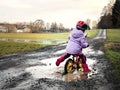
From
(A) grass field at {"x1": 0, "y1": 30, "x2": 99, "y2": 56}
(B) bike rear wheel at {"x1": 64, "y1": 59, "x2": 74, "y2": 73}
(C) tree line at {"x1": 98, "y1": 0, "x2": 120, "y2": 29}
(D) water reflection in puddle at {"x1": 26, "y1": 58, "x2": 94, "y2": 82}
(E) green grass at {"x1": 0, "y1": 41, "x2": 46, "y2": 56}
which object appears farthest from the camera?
(C) tree line at {"x1": 98, "y1": 0, "x2": 120, "y2": 29}

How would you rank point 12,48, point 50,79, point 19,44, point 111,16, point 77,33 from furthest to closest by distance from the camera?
point 111,16 < point 19,44 < point 12,48 < point 77,33 < point 50,79

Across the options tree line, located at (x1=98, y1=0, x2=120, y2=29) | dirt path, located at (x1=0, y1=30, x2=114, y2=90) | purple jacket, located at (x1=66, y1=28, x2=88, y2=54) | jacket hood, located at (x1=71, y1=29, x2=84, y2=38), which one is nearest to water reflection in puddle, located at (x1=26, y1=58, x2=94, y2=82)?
dirt path, located at (x1=0, y1=30, x2=114, y2=90)

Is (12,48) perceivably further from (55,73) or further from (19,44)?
(55,73)

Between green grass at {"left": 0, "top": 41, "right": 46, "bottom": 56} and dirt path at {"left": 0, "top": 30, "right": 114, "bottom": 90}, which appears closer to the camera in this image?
dirt path at {"left": 0, "top": 30, "right": 114, "bottom": 90}

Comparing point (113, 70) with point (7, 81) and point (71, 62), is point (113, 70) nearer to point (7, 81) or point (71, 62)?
point (71, 62)

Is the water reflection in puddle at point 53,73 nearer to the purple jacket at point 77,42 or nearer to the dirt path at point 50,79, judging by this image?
the dirt path at point 50,79

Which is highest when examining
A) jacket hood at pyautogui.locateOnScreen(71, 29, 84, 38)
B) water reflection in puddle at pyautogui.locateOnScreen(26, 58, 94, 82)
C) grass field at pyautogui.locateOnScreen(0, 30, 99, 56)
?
jacket hood at pyautogui.locateOnScreen(71, 29, 84, 38)

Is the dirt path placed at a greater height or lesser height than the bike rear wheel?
lesser

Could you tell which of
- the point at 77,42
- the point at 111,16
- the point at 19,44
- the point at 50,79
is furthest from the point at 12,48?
the point at 111,16

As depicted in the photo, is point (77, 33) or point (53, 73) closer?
point (53, 73)

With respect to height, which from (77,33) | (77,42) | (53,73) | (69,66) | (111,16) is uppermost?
(111,16)

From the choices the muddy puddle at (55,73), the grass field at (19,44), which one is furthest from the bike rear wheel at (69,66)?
the grass field at (19,44)

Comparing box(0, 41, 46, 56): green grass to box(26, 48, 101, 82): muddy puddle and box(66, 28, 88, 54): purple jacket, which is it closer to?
box(26, 48, 101, 82): muddy puddle

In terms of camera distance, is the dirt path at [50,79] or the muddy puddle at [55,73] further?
the muddy puddle at [55,73]
